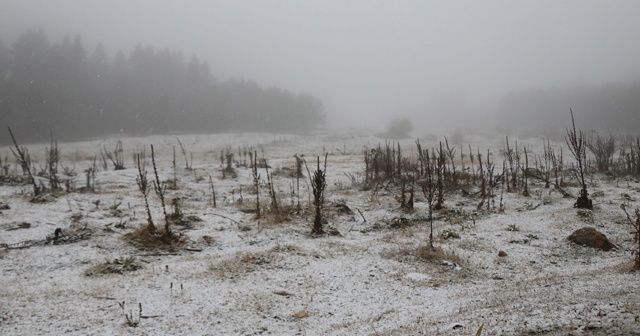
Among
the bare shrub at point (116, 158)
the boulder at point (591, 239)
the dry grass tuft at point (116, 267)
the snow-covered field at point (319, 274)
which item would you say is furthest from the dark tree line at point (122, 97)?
the boulder at point (591, 239)

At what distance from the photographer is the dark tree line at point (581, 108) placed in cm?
4714

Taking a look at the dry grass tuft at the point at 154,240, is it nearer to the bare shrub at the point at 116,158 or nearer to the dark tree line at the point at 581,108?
the bare shrub at the point at 116,158

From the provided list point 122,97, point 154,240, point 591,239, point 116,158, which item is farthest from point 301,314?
point 122,97

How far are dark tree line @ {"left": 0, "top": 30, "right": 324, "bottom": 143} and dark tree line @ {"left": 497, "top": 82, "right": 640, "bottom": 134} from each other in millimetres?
37489

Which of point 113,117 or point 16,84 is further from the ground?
point 16,84

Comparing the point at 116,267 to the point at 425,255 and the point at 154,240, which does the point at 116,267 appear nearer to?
the point at 154,240

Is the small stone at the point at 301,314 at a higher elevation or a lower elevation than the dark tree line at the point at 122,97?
lower

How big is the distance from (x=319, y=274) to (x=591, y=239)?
4.84 m

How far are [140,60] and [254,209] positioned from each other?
46.1 metres

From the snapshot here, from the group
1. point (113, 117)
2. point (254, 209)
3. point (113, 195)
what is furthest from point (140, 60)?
point (254, 209)

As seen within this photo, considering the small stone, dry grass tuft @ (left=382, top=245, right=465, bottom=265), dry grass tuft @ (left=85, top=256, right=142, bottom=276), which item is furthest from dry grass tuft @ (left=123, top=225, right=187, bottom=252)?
dry grass tuft @ (left=382, top=245, right=465, bottom=265)

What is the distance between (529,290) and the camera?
4047 mm

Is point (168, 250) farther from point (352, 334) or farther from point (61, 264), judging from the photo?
point (352, 334)

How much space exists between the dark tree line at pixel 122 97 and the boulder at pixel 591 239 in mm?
39960
